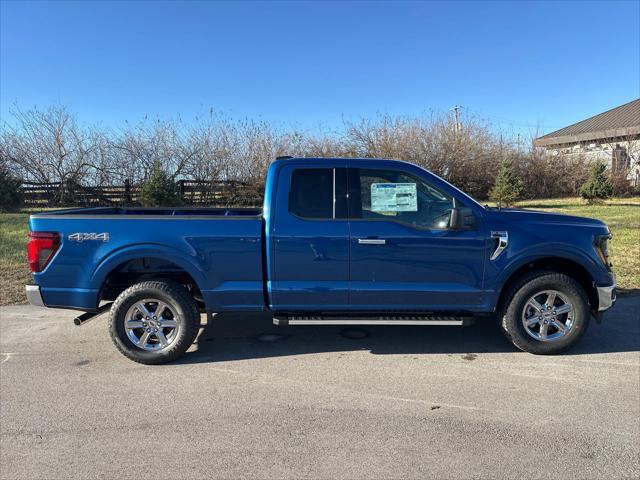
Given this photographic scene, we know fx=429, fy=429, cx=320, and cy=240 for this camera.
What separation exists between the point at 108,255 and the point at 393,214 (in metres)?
2.77

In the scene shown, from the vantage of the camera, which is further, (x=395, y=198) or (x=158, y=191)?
(x=158, y=191)

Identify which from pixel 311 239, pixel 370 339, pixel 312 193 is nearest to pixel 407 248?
pixel 311 239

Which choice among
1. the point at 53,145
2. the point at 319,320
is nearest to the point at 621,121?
the point at 319,320

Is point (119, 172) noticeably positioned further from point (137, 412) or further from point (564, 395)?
point (564, 395)

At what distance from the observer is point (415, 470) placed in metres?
2.64

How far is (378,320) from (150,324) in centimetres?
224

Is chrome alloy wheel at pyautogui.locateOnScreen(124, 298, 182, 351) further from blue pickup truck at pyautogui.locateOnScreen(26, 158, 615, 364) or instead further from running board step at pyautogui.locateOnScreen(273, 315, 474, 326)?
running board step at pyautogui.locateOnScreen(273, 315, 474, 326)

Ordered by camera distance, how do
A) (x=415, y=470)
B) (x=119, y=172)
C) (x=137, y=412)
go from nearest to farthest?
(x=415, y=470), (x=137, y=412), (x=119, y=172)

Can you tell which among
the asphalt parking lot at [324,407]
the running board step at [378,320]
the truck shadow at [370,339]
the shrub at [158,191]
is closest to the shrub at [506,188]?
the shrub at [158,191]

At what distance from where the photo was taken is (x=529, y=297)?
13.8 ft

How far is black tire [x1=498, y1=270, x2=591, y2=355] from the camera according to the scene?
420 cm

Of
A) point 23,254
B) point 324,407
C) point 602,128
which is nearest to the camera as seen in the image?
point 324,407

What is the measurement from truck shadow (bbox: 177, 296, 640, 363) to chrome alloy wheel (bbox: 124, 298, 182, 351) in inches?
11.6

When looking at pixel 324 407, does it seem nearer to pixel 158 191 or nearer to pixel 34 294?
pixel 34 294
